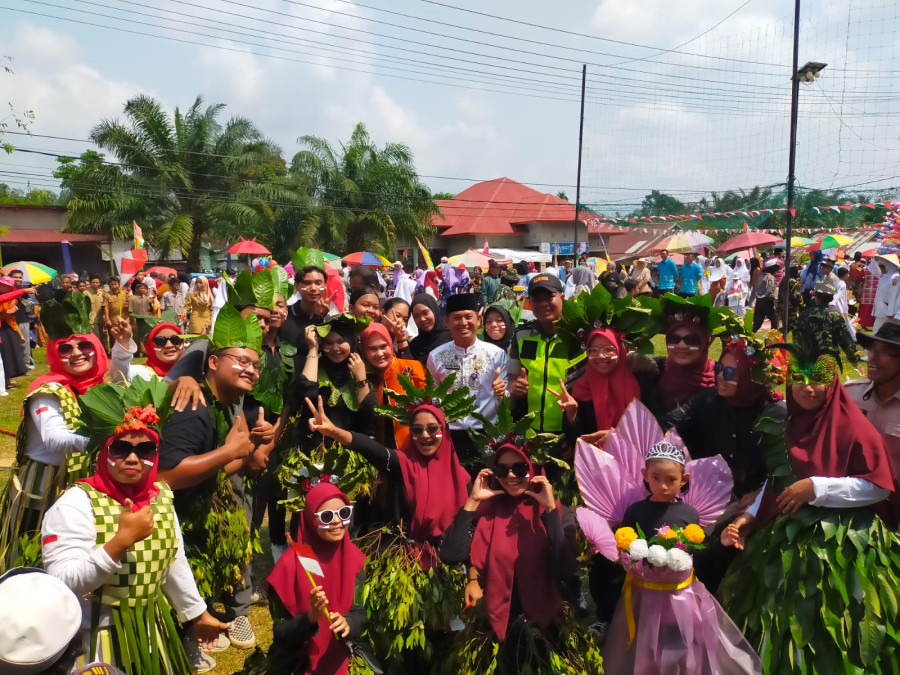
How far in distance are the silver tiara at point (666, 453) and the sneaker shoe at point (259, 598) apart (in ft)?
9.24

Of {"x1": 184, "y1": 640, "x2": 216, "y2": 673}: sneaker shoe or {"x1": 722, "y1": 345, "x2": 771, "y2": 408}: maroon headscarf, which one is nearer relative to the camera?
{"x1": 722, "y1": 345, "x2": 771, "y2": 408}: maroon headscarf

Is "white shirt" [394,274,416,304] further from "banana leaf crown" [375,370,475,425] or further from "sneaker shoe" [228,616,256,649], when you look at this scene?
"banana leaf crown" [375,370,475,425]

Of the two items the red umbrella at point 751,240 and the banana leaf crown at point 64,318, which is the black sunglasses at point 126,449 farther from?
the red umbrella at point 751,240

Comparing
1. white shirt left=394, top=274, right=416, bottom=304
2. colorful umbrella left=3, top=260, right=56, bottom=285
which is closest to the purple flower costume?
white shirt left=394, top=274, right=416, bottom=304

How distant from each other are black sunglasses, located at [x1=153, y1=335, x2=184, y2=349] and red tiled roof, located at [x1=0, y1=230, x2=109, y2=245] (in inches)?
1095

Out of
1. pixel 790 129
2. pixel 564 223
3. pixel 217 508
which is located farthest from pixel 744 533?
pixel 564 223

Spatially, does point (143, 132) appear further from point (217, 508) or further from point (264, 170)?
point (217, 508)

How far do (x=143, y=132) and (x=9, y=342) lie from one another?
19063mm

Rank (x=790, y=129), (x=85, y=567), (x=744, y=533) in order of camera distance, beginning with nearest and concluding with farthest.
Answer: (x=85, y=567)
(x=744, y=533)
(x=790, y=129)

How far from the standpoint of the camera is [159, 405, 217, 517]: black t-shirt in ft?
10.9

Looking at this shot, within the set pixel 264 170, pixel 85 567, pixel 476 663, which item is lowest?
pixel 476 663

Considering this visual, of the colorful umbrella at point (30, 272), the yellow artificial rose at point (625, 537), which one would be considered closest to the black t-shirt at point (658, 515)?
the yellow artificial rose at point (625, 537)

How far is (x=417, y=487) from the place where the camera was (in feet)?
11.8

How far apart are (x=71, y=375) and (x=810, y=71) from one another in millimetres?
9717
